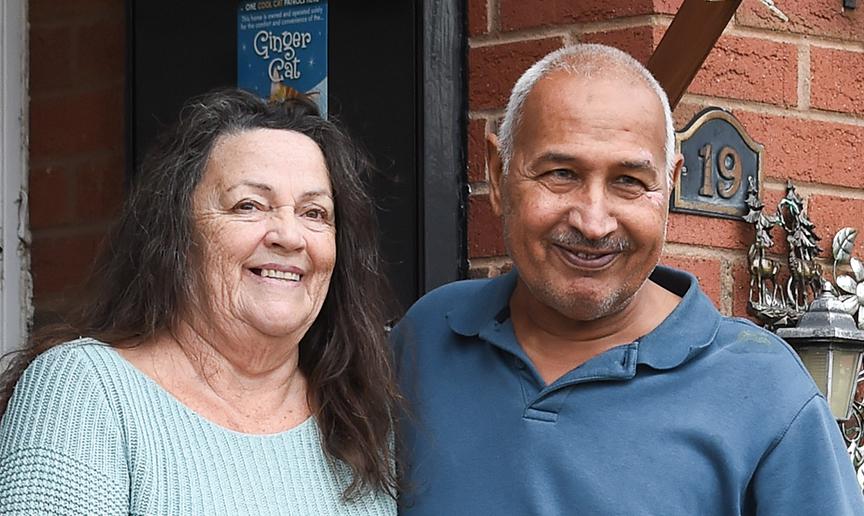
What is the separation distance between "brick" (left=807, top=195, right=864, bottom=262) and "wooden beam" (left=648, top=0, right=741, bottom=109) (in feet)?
1.97

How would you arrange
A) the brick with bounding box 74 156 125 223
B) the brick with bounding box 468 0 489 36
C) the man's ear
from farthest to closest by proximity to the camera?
the brick with bounding box 74 156 125 223 < the brick with bounding box 468 0 489 36 < the man's ear

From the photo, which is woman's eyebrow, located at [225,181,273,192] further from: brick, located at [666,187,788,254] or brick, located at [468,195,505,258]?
brick, located at [666,187,788,254]

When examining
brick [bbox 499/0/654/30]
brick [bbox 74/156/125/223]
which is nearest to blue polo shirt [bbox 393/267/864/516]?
brick [bbox 499/0/654/30]

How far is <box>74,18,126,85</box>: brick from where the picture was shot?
4078mm

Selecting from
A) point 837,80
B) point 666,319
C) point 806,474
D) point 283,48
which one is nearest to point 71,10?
point 283,48

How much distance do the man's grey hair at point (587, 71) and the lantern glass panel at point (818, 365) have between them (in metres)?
0.62

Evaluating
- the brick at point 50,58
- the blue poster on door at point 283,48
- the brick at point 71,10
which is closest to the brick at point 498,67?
the blue poster on door at point 283,48

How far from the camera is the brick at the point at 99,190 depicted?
406cm

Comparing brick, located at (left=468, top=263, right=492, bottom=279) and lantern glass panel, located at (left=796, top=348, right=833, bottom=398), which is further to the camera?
brick, located at (left=468, top=263, right=492, bottom=279)

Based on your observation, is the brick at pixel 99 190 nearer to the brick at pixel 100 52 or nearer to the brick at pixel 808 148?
the brick at pixel 100 52

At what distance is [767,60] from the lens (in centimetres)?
342

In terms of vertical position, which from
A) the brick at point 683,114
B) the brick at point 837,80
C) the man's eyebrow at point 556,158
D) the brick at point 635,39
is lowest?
the man's eyebrow at point 556,158

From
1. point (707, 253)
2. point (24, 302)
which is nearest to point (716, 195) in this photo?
point (707, 253)

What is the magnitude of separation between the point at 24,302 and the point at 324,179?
1.59m
